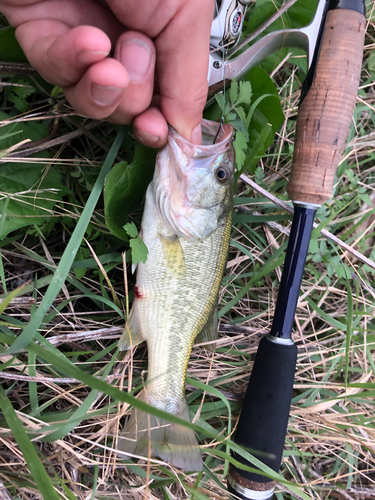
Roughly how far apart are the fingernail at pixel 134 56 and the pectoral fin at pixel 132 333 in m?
1.09

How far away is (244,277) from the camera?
2.22 m

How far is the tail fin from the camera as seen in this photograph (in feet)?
5.46

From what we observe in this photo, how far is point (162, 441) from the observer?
1.71 meters

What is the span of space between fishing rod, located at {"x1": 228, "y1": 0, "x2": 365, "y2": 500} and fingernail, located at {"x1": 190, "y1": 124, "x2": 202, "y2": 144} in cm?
48

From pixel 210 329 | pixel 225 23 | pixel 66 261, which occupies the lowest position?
pixel 210 329

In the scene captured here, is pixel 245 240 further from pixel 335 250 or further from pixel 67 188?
pixel 67 188

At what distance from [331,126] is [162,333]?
4.23 ft

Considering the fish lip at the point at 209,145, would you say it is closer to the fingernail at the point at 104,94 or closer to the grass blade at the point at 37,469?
the fingernail at the point at 104,94

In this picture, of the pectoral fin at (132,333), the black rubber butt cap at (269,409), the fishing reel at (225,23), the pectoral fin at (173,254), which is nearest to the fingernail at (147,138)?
the pectoral fin at (173,254)

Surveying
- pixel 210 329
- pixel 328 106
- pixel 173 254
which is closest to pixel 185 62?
pixel 328 106

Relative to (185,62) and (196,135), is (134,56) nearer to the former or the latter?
(185,62)

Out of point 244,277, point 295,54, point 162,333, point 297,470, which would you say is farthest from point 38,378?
point 295,54

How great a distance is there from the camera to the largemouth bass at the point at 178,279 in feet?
5.31

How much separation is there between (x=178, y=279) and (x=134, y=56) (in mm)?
1010
